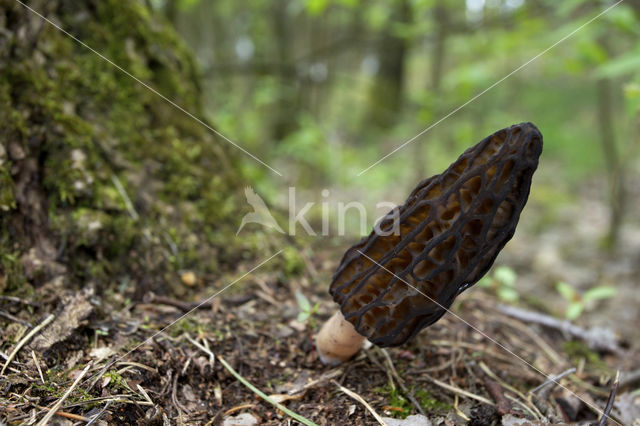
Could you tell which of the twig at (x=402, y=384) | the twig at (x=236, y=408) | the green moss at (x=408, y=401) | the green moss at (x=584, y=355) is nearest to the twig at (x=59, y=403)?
the twig at (x=236, y=408)

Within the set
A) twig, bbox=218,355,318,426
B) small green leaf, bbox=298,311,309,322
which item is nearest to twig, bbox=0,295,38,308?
twig, bbox=218,355,318,426

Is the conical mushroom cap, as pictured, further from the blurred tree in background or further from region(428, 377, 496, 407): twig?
the blurred tree in background

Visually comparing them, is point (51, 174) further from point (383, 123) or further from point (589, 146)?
point (589, 146)

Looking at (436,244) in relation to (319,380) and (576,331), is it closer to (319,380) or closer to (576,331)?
(319,380)

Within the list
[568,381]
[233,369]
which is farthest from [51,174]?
[568,381]

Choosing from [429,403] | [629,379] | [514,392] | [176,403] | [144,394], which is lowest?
[629,379]

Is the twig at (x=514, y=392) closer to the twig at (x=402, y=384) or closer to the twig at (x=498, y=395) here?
the twig at (x=498, y=395)

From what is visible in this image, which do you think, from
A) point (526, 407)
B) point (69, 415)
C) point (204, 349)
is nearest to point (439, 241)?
point (526, 407)
